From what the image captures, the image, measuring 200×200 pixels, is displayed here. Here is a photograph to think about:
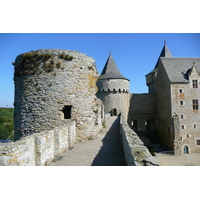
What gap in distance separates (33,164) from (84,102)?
4.92 metres

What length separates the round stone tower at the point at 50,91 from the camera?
28.2ft

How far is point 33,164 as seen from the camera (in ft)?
15.7

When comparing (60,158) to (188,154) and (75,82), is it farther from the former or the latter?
(188,154)

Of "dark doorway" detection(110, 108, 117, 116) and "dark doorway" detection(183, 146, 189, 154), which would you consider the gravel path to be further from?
"dark doorway" detection(110, 108, 117, 116)

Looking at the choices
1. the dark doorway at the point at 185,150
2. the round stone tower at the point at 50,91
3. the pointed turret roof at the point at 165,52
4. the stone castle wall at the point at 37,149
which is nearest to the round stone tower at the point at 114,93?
the pointed turret roof at the point at 165,52

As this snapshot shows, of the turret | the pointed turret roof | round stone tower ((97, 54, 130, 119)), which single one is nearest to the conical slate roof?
round stone tower ((97, 54, 130, 119))

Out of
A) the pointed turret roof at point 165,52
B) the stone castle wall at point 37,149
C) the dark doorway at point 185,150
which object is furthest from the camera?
the pointed turret roof at point 165,52

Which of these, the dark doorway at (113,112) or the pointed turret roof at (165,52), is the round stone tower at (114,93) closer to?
the dark doorway at (113,112)

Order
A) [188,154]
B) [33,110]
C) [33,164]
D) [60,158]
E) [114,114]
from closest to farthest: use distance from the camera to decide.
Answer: [33,164] → [60,158] → [33,110] → [188,154] → [114,114]

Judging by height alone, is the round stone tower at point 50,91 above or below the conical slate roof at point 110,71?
below

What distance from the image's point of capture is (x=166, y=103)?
26531mm

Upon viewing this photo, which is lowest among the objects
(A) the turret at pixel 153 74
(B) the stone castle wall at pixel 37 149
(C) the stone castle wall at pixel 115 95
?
(B) the stone castle wall at pixel 37 149

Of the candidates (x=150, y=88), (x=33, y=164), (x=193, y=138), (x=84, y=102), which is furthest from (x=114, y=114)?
(x=33, y=164)

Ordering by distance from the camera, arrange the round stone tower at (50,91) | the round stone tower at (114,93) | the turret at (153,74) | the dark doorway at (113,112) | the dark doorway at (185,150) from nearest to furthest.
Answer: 1. the round stone tower at (50,91)
2. the dark doorway at (185,150)
3. the dark doorway at (113,112)
4. the round stone tower at (114,93)
5. the turret at (153,74)
